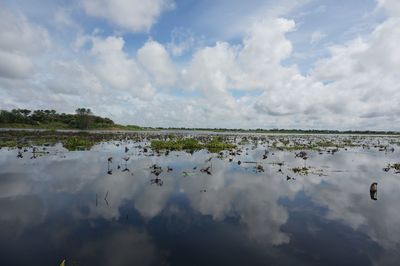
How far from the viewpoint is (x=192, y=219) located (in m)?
11.6

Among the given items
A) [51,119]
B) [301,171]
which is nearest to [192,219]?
[301,171]

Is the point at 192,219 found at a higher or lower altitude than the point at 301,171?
lower

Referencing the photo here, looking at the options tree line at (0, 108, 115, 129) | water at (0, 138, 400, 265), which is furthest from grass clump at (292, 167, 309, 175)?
tree line at (0, 108, 115, 129)

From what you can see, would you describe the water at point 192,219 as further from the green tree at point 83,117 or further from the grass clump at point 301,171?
Answer: the green tree at point 83,117

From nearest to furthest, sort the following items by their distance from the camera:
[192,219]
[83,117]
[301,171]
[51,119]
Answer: [192,219], [301,171], [83,117], [51,119]

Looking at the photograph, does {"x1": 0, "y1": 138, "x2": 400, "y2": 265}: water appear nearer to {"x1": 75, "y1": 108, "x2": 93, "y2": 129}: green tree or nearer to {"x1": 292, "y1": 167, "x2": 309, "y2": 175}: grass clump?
{"x1": 292, "y1": 167, "x2": 309, "y2": 175}: grass clump

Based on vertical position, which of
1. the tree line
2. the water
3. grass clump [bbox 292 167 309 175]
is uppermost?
the tree line

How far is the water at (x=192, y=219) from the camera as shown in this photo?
8.57 m

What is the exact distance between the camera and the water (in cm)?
857

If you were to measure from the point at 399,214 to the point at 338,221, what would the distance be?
3.64 meters

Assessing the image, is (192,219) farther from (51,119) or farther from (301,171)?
(51,119)

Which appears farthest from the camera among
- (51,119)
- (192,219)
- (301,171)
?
(51,119)

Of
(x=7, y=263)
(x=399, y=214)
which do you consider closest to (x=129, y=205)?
(x=7, y=263)

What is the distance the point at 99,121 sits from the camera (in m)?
148
